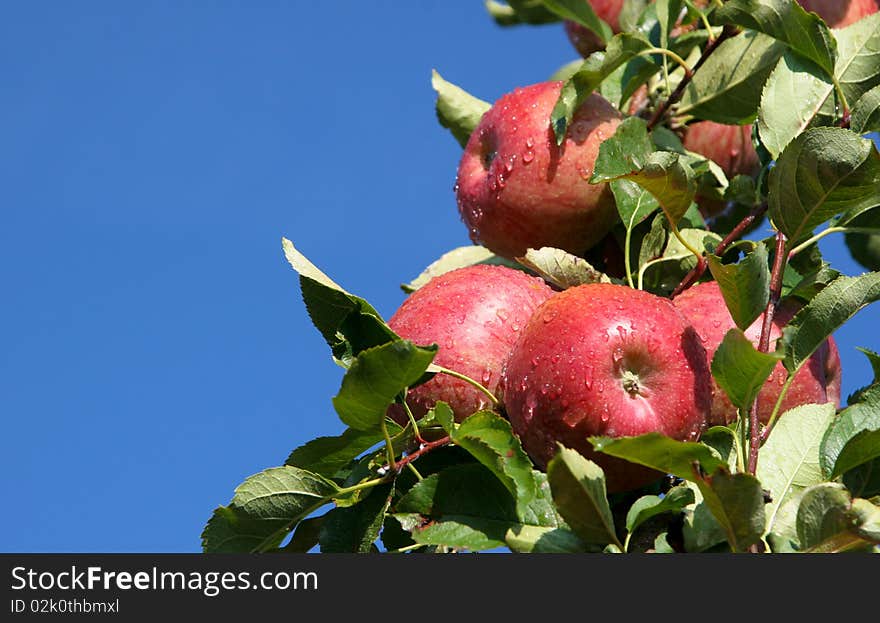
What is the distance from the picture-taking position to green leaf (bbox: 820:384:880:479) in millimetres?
1380

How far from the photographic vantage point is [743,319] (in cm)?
145

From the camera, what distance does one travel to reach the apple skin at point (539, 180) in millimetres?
1815

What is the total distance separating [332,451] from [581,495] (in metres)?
0.46

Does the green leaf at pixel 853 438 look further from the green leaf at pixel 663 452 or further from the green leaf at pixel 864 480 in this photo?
the green leaf at pixel 663 452

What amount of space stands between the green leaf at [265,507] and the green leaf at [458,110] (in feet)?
3.09

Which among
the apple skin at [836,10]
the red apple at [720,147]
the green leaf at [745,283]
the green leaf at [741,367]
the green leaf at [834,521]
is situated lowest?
the green leaf at [834,521]

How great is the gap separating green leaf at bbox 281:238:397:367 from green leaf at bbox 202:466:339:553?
0.17 metres

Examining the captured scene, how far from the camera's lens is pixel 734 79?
1.92 metres

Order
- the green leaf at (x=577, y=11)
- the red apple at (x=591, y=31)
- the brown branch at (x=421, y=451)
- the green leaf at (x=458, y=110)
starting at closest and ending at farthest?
1. the brown branch at (x=421, y=451)
2. the green leaf at (x=577, y=11)
3. the green leaf at (x=458, y=110)
4. the red apple at (x=591, y=31)

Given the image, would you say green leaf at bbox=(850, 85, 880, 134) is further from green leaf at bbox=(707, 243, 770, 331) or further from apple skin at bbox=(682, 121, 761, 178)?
apple skin at bbox=(682, 121, 761, 178)

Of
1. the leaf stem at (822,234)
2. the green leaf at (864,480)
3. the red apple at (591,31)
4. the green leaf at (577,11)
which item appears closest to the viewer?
the green leaf at (864,480)

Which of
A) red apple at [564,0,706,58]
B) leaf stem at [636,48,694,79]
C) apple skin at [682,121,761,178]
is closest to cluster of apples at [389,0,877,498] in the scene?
leaf stem at [636,48,694,79]

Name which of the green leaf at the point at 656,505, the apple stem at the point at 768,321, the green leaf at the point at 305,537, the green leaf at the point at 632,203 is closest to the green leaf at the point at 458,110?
the green leaf at the point at 632,203

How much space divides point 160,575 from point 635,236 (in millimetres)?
951
